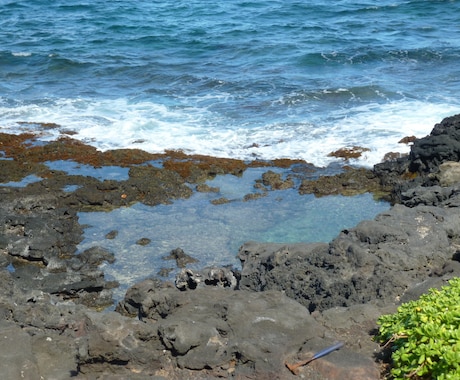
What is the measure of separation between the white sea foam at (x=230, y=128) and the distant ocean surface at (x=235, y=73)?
7 cm

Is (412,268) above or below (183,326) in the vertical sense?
below

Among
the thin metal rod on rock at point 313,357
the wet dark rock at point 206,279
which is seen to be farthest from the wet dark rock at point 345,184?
the thin metal rod on rock at point 313,357

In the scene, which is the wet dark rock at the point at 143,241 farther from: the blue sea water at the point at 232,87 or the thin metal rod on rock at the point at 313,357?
the thin metal rod on rock at the point at 313,357

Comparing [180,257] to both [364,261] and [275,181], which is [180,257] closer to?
[275,181]

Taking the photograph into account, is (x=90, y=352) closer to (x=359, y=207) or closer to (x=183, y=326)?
(x=183, y=326)

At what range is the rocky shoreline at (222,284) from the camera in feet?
25.8

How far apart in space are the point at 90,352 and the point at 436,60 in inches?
1087

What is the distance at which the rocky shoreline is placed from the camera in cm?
785

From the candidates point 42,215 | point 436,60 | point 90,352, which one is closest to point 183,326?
point 90,352

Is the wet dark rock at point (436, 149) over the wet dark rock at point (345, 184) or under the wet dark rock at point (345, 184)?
over

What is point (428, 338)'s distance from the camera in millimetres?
6625

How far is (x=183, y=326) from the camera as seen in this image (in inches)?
317

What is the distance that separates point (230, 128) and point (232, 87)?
5876 mm

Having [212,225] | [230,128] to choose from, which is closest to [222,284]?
[212,225]
